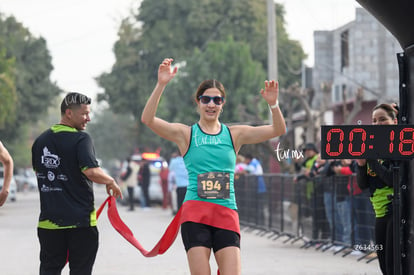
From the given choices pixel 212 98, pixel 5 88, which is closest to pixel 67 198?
pixel 212 98

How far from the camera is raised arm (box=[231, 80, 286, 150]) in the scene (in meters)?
7.25

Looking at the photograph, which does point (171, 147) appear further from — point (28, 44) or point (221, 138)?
point (221, 138)

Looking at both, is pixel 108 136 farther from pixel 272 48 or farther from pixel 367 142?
Result: pixel 367 142

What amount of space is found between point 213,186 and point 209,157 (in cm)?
24

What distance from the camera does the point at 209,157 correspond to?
23.3 ft

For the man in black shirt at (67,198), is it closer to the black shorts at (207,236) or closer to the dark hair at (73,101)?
the dark hair at (73,101)

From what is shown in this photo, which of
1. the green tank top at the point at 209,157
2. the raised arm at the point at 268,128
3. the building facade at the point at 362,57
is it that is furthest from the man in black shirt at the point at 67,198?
the building facade at the point at 362,57

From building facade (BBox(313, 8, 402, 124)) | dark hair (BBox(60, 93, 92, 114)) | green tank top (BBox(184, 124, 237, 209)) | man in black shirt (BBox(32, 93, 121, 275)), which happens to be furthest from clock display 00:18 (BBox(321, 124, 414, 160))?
building facade (BBox(313, 8, 402, 124))

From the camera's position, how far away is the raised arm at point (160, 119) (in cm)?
705

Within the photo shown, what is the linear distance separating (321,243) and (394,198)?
792 centimetres

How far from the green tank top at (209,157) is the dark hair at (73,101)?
0.95 metres

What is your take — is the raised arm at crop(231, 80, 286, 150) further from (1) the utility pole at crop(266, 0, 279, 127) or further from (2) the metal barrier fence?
(1) the utility pole at crop(266, 0, 279, 127)

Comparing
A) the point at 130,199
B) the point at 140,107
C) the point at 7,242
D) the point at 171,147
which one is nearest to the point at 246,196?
the point at 7,242

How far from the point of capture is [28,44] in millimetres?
56562
